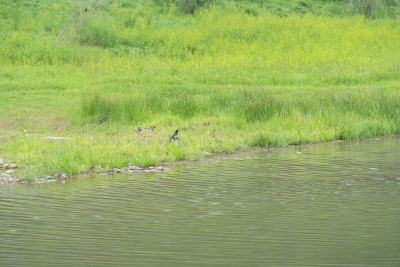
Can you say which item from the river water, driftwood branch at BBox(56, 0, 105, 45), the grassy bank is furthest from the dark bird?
driftwood branch at BBox(56, 0, 105, 45)

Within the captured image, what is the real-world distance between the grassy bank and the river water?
1791 mm

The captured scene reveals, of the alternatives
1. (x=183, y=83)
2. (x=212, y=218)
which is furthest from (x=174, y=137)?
(x=183, y=83)

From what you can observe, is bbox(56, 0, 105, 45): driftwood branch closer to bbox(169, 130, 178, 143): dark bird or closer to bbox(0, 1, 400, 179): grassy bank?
bbox(0, 1, 400, 179): grassy bank

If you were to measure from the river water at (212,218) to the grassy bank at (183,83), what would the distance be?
5.88ft

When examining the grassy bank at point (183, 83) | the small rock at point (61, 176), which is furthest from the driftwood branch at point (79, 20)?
the small rock at point (61, 176)

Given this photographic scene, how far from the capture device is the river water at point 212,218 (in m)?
6.80

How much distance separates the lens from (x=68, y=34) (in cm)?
2934

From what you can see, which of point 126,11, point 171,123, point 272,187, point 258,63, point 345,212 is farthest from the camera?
point 126,11

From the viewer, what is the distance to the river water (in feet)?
22.3

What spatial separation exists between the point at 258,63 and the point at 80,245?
1925 cm

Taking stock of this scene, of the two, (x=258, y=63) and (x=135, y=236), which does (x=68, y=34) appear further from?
(x=135, y=236)

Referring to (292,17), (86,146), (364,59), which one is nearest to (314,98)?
(86,146)

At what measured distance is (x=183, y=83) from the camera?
2180 cm

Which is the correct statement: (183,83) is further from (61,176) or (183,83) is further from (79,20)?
(79,20)
